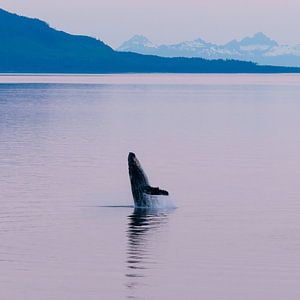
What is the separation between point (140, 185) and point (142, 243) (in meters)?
7.29

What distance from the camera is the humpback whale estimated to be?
120ft

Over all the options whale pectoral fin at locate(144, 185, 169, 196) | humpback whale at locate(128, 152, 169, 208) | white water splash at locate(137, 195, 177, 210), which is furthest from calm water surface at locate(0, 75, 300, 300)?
whale pectoral fin at locate(144, 185, 169, 196)

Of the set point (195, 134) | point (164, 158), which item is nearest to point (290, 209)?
point (164, 158)

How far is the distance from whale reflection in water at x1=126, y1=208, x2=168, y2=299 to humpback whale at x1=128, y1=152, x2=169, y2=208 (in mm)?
426

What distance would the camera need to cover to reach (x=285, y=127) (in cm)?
9506

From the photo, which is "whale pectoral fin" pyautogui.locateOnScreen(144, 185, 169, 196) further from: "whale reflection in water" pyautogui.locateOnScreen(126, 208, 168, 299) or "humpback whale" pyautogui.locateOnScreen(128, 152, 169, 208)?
"whale reflection in water" pyautogui.locateOnScreen(126, 208, 168, 299)

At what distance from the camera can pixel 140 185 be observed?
1444 inches

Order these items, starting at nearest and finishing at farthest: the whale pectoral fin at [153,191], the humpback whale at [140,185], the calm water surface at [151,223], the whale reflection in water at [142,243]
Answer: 1. the calm water surface at [151,223]
2. the whale reflection in water at [142,243]
3. the whale pectoral fin at [153,191]
4. the humpback whale at [140,185]

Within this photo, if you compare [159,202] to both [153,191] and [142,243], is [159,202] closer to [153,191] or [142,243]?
[153,191]

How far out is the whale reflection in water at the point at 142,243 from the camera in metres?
24.8

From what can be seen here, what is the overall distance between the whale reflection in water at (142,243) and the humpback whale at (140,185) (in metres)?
0.43

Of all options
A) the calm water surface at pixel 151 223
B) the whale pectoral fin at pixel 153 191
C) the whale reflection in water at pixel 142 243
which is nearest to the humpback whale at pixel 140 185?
the whale pectoral fin at pixel 153 191

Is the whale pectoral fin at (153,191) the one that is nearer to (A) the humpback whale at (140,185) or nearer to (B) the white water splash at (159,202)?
(A) the humpback whale at (140,185)

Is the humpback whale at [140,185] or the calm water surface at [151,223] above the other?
the humpback whale at [140,185]
